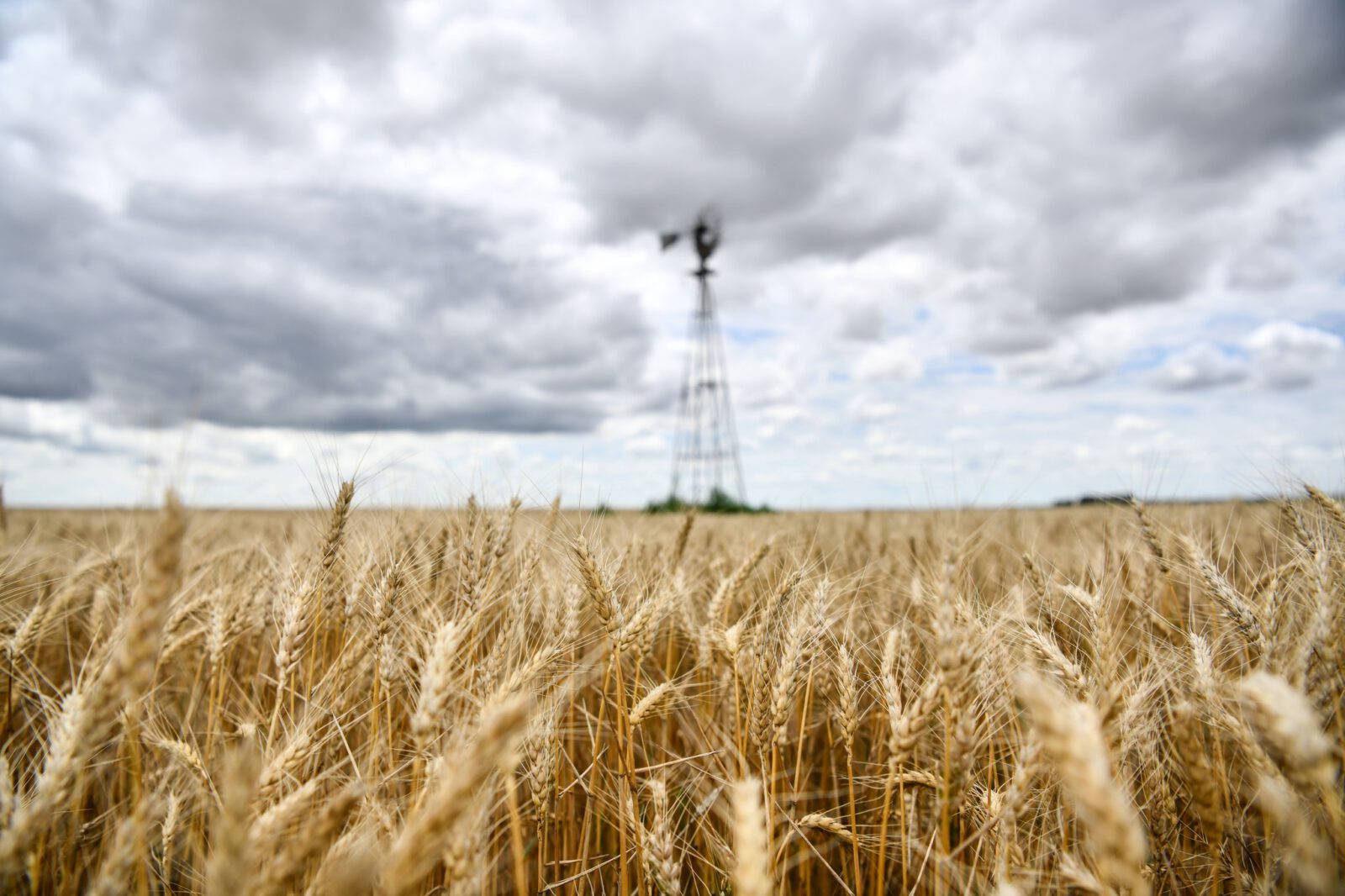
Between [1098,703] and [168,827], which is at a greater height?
[1098,703]

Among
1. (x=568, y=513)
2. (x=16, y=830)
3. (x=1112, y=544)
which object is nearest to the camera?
(x=16, y=830)

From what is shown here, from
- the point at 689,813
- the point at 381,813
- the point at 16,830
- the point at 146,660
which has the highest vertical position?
the point at 146,660

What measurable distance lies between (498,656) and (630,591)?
75cm

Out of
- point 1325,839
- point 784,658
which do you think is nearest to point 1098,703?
point 1325,839

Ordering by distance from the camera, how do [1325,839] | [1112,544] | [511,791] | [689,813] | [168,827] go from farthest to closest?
1. [1112,544]
2. [689,813]
3. [168,827]
4. [1325,839]
5. [511,791]

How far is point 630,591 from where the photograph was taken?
252cm

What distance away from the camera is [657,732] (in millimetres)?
2990

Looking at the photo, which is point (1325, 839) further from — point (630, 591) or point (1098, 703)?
point (630, 591)

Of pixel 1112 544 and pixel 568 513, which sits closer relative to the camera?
pixel 568 513

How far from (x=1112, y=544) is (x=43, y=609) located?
5457mm

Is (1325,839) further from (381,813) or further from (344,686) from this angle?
(344,686)

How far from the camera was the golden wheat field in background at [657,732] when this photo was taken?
1.13 metres

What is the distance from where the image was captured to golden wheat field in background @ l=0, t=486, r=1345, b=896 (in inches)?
44.4

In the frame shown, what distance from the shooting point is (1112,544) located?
12.3ft
